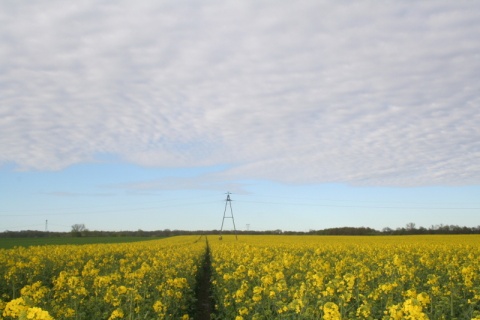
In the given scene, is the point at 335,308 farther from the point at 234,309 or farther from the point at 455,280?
the point at 455,280

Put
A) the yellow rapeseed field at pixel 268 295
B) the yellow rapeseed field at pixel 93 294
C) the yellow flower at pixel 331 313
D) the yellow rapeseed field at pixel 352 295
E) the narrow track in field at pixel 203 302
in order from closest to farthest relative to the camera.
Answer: the yellow flower at pixel 331 313
the yellow rapeseed field at pixel 352 295
the yellow rapeseed field at pixel 268 295
the yellow rapeseed field at pixel 93 294
the narrow track in field at pixel 203 302

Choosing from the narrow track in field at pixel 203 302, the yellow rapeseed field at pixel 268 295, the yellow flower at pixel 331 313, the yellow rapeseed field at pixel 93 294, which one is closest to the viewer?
the yellow flower at pixel 331 313

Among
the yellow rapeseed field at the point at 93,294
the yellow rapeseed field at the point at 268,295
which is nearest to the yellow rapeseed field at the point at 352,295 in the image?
the yellow rapeseed field at the point at 268,295

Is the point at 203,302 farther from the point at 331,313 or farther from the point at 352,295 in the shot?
the point at 331,313

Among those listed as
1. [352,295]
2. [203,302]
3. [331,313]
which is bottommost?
[203,302]

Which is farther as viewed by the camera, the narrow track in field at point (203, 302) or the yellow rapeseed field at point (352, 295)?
the narrow track in field at point (203, 302)

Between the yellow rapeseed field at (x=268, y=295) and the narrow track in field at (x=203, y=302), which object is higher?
the yellow rapeseed field at (x=268, y=295)

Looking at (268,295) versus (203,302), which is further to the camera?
(203,302)

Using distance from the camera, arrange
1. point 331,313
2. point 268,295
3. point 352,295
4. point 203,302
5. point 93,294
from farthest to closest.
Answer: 1. point 203,302
2. point 93,294
3. point 352,295
4. point 268,295
5. point 331,313

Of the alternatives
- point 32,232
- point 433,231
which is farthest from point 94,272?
point 32,232

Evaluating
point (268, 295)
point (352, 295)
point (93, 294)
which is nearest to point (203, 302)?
point (93, 294)

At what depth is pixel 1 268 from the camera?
1459 centimetres

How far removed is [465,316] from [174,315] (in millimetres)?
5946

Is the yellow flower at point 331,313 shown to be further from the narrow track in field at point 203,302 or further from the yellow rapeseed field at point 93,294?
the narrow track in field at point 203,302
